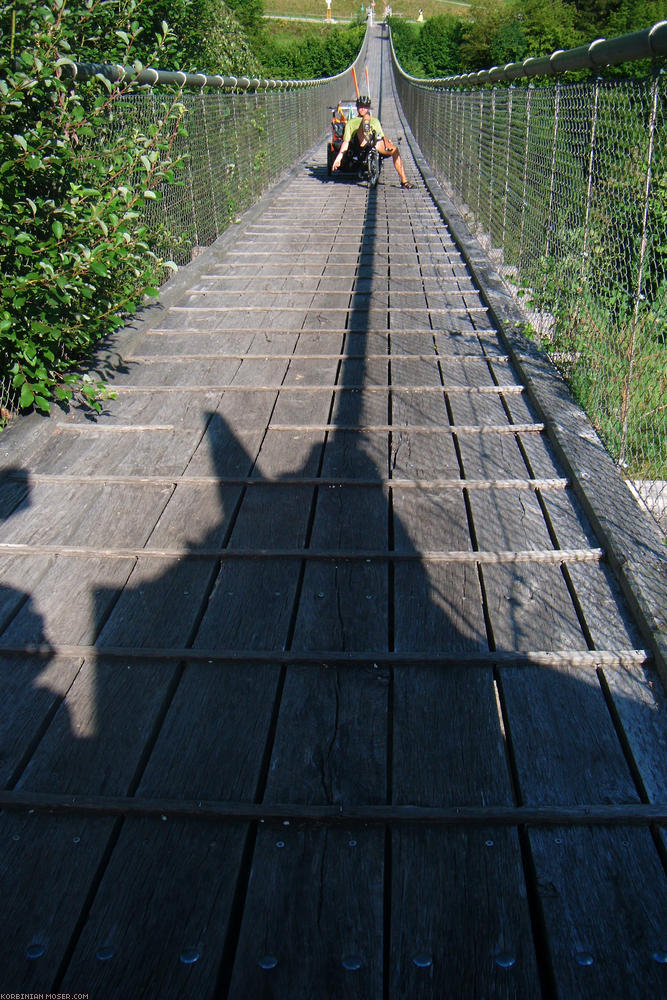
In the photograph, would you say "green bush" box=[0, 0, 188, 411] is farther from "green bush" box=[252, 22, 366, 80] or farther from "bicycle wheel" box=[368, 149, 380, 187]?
"green bush" box=[252, 22, 366, 80]

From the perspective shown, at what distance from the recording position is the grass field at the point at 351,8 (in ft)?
289

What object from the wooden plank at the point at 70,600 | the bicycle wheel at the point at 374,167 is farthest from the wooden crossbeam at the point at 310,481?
the bicycle wheel at the point at 374,167

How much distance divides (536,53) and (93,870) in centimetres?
4801

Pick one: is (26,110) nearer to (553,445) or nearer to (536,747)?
(553,445)

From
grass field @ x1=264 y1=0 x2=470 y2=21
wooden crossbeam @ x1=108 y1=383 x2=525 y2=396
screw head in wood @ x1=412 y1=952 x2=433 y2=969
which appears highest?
grass field @ x1=264 y1=0 x2=470 y2=21

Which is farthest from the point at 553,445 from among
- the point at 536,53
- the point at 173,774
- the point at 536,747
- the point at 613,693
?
the point at 536,53

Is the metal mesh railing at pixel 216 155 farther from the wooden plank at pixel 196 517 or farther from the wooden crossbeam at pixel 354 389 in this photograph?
the wooden plank at pixel 196 517

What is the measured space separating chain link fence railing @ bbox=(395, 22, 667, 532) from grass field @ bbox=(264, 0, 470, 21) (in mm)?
89230

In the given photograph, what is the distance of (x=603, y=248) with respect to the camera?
425 cm

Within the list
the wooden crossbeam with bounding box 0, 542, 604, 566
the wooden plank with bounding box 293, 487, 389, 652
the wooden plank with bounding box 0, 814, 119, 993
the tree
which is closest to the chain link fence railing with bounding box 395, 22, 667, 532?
the wooden crossbeam with bounding box 0, 542, 604, 566

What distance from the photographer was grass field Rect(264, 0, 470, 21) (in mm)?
88188

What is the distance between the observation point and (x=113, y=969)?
1.56m

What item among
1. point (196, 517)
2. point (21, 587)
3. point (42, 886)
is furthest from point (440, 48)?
point (42, 886)

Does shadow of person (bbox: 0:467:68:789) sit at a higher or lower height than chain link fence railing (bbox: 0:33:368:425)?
lower
